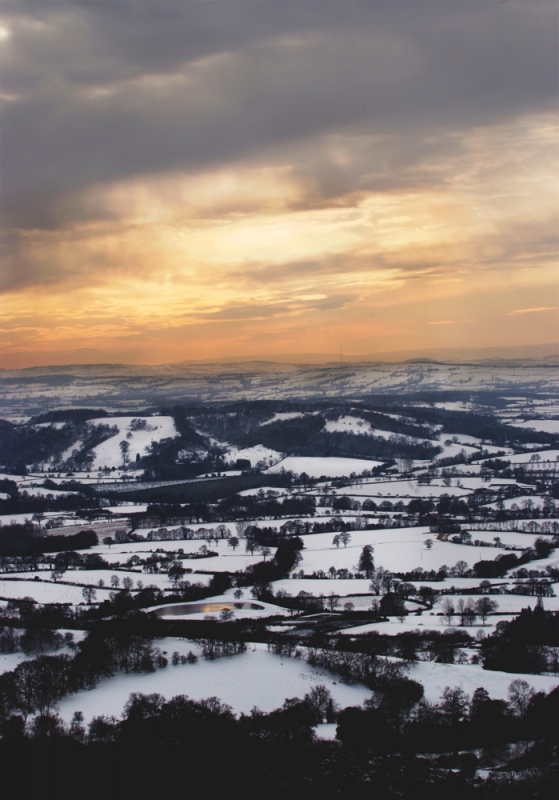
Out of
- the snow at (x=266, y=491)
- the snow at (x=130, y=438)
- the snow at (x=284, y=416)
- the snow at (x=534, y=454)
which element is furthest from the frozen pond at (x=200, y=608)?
the snow at (x=284, y=416)

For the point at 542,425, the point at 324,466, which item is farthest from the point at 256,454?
the point at 542,425

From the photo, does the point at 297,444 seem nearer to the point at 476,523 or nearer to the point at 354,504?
the point at 354,504

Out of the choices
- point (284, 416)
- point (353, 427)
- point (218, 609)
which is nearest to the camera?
point (218, 609)

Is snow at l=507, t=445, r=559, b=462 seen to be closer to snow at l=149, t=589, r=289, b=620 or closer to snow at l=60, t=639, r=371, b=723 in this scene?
snow at l=149, t=589, r=289, b=620

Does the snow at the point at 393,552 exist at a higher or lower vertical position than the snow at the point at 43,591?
lower

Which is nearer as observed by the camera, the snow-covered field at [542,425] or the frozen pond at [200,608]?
the frozen pond at [200,608]

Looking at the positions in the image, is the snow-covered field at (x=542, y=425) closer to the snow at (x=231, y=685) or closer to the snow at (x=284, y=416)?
the snow at (x=284, y=416)

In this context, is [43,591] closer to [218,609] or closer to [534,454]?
[218,609]

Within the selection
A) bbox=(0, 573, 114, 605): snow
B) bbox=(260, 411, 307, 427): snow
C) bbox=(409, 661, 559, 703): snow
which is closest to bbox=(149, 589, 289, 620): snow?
bbox=(0, 573, 114, 605): snow
